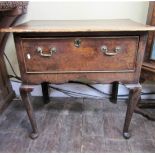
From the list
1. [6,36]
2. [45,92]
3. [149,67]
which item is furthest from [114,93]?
[6,36]

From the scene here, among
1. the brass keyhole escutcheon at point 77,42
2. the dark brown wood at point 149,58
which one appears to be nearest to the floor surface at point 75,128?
the dark brown wood at point 149,58

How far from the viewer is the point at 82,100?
1.57 metres

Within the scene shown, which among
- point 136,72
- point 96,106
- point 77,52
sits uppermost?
point 77,52

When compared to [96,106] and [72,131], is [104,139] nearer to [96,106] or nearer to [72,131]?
[72,131]

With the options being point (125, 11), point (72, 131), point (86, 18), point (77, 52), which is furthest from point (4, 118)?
point (125, 11)

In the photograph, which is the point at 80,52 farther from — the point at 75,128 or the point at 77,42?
the point at 75,128

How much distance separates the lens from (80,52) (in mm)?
872

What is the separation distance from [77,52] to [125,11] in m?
0.66

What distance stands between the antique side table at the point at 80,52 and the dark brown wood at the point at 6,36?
33 centimetres

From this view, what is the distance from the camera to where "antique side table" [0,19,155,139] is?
831 millimetres

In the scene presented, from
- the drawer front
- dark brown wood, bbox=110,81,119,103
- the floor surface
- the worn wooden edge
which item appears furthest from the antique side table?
dark brown wood, bbox=110,81,119,103

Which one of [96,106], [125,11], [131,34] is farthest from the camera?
[96,106]

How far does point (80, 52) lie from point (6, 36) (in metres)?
0.80

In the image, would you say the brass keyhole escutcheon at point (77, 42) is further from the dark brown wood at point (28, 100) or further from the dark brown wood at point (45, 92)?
the dark brown wood at point (45, 92)
